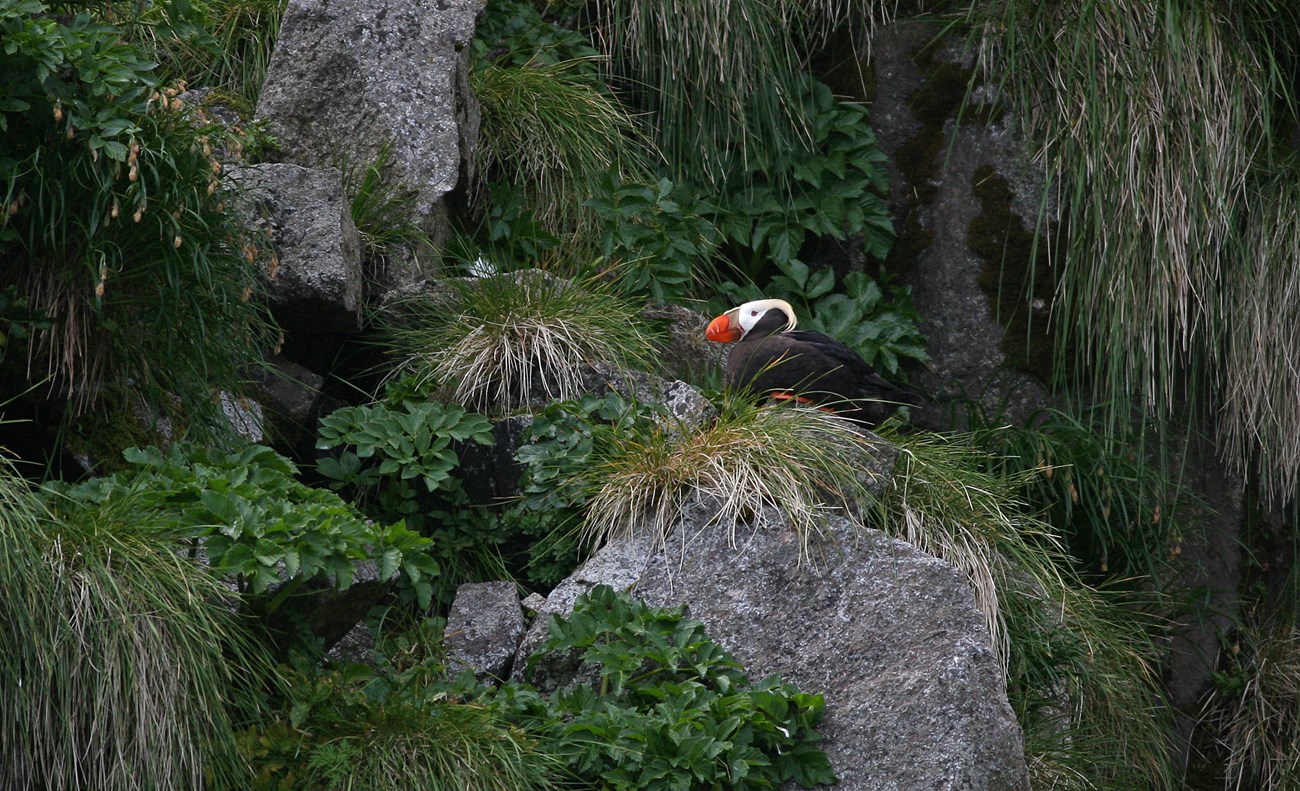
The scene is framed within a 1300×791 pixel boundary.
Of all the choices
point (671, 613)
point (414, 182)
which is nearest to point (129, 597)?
point (671, 613)

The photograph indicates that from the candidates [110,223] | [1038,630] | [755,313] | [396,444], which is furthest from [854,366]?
[110,223]

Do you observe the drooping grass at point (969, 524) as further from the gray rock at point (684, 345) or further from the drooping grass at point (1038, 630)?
the gray rock at point (684, 345)

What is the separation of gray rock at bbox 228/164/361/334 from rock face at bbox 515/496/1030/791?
108 cm

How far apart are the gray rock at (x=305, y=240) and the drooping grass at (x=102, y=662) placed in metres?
1.17

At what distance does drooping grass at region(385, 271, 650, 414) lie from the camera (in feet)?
13.1

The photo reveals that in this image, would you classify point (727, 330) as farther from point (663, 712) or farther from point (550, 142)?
point (663, 712)

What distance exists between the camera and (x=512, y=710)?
313cm

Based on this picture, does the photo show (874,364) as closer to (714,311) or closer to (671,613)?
(714,311)

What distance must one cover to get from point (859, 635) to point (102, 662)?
1641mm

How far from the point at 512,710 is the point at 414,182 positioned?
2.00 metres

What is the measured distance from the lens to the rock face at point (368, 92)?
14.8 feet

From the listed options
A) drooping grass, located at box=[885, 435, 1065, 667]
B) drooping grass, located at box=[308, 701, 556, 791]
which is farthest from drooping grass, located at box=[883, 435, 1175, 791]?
drooping grass, located at box=[308, 701, 556, 791]

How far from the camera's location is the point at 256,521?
276cm

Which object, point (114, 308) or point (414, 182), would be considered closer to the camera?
point (114, 308)
